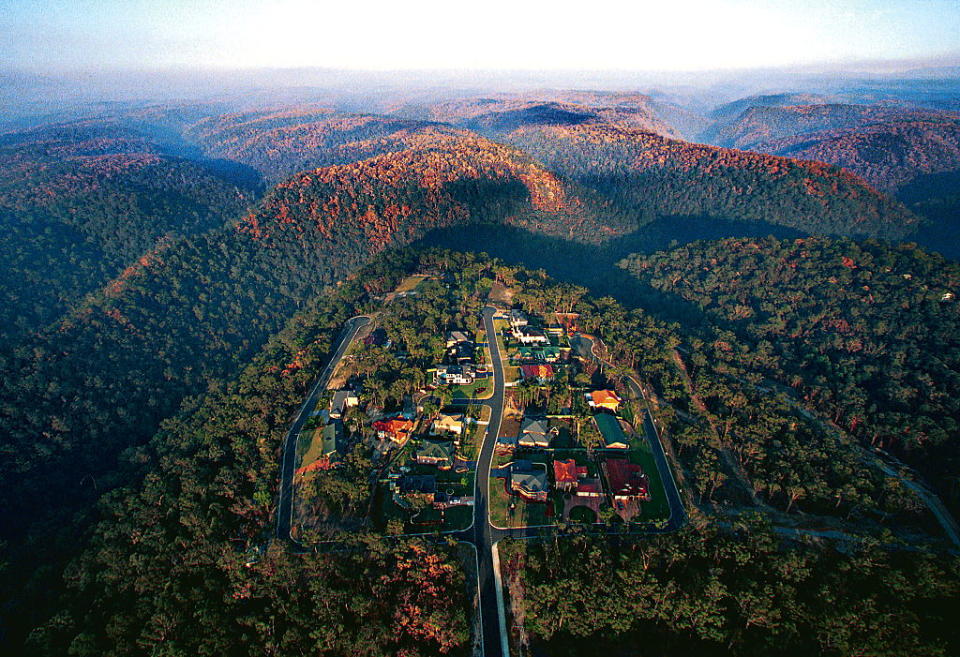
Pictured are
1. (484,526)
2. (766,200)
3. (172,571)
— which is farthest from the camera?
(766,200)

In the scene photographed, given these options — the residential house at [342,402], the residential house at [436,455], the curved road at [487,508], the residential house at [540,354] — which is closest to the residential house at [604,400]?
the curved road at [487,508]

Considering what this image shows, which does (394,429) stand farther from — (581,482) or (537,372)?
(581,482)

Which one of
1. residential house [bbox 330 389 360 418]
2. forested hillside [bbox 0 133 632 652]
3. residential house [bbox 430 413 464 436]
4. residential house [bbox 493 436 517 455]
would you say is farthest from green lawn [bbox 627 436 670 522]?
forested hillside [bbox 0 133 632 652]

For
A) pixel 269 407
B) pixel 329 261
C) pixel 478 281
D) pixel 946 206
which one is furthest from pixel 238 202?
pixel 946 206

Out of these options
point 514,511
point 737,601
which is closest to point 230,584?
point 514,511

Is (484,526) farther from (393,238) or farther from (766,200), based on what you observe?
(766,200)

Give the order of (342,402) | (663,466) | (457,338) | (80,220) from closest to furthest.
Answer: (663,466)
(342,402)
(457,338)
(80,220)
